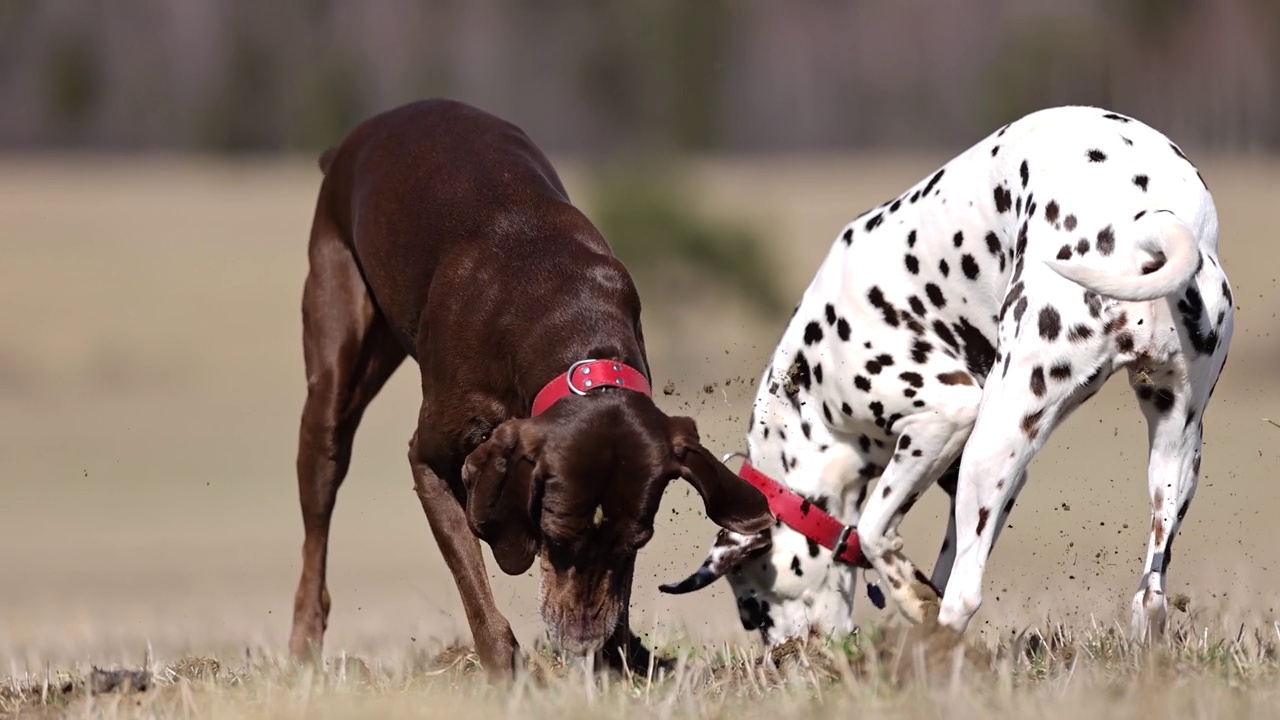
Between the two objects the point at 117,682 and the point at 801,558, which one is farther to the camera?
the point at 801,558

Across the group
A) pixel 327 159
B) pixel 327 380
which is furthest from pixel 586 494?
pixel 327 159

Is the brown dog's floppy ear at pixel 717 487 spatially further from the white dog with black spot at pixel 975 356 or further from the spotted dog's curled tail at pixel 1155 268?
the spotted dog's curled tail at pixel 1155 268

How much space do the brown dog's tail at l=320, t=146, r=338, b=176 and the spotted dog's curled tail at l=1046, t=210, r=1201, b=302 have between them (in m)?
3.72

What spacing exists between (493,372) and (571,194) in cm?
1974

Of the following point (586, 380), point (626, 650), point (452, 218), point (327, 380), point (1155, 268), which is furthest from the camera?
point (327, 380)

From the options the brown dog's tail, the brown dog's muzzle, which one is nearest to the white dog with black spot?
the brown dog's muzzle

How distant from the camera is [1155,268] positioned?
5023 mm

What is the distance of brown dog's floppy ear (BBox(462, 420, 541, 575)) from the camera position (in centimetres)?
508

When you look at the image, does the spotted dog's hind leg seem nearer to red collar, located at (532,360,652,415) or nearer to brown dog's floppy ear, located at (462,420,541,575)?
red collar, located at (532,360,652,415)

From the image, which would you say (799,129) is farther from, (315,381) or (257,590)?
(315,381)

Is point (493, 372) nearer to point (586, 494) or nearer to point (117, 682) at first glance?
point (586, 494)

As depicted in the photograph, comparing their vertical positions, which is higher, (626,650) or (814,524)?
(814,524)

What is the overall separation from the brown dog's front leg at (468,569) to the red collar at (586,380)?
0.71 meters

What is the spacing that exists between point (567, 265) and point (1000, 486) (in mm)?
1618
